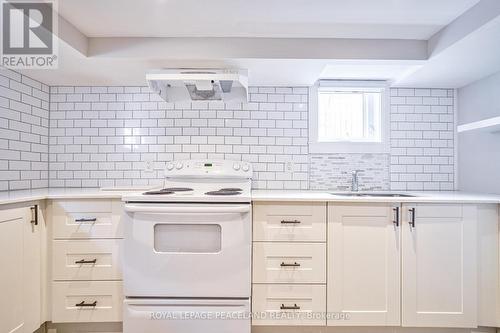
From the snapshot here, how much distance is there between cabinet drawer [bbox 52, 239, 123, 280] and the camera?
1.91 meters

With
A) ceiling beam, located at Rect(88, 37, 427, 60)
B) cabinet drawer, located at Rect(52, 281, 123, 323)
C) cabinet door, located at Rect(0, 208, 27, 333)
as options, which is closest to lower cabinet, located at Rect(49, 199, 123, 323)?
cabinet drawer, located at Rect(52, 281, 123, 323)

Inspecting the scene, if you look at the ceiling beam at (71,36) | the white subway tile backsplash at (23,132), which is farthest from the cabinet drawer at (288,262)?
the white subway tile backsplash at (23,132)

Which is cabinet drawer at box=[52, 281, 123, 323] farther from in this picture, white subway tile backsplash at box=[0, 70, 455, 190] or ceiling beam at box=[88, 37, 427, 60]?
ceiling beam at box=[88, 37, 427, 60]

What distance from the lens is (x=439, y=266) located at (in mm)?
1866

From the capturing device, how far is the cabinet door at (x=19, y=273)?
62.7 inches

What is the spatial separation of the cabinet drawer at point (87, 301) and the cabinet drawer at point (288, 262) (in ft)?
2.95

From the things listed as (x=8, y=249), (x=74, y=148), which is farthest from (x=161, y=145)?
(x=8, y=249)

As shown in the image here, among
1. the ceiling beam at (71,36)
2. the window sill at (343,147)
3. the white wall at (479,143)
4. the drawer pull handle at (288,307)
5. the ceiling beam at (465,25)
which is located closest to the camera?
the ceiling beam at (465,25)

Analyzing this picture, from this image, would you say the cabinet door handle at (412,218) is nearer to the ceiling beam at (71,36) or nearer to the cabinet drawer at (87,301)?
the cabinet drawer at (87,301)

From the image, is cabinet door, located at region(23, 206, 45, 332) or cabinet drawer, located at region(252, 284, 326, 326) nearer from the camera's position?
cabinet door, located at region(23, 206, 45, 332)

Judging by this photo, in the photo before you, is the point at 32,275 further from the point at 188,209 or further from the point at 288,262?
the point at 288,262

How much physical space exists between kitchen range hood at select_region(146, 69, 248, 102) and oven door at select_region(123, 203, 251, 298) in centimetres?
80

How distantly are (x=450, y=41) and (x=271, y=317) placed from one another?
1.94 metres

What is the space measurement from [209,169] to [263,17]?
3.76ft
